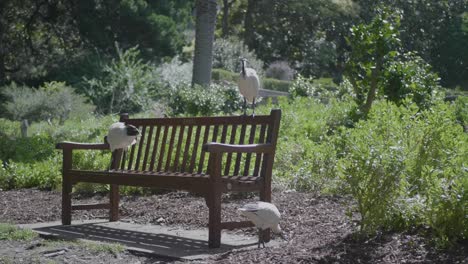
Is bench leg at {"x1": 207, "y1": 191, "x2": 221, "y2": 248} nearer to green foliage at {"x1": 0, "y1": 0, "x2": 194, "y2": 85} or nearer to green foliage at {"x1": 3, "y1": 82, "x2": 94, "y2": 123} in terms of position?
green foliage at {"x1": 3, "y1": 82, "x2": 94, "y2": 123}

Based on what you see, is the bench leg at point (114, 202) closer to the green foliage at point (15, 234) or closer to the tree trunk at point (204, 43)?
the green foliage at point (15, 234)

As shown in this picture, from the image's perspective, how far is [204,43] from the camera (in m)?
16.3

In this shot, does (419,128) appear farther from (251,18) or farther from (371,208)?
(251,18)

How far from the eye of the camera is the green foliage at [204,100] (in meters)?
14.4

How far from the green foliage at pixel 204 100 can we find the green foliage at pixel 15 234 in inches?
312

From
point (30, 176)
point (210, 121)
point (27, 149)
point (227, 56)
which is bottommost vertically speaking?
point (30, 176)

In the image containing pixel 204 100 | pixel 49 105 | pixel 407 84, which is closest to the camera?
pixel 407 84

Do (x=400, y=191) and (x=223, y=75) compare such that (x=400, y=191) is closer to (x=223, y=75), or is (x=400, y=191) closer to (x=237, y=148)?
(x=237, y=148)

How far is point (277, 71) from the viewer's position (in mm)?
33562

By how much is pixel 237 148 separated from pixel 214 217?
0.56 meters

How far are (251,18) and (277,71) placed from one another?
2.91 metres

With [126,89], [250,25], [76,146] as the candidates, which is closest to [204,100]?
[126,89]

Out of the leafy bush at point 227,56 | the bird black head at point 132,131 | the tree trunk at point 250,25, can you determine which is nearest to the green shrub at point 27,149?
the bird black head at point 132,131

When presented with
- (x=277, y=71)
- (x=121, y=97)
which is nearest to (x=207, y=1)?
(x=121, y=97)
